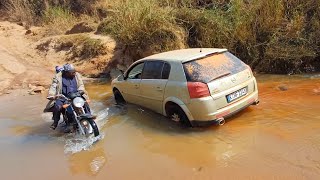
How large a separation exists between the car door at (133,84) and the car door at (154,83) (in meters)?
0.24

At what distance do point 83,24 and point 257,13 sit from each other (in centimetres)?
787

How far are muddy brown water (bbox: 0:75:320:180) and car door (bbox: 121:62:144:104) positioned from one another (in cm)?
27

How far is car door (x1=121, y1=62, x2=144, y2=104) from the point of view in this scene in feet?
30.0

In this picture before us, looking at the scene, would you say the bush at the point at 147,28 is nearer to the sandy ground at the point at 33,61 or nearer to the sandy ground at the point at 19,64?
the sandy ground at the point at 33,61

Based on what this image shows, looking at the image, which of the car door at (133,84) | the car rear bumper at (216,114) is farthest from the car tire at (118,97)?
the car rear bumper at (216,114)

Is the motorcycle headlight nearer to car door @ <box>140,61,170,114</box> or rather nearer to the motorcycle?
the motorcycle

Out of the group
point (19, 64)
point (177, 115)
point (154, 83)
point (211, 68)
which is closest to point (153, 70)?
point (154, 83)

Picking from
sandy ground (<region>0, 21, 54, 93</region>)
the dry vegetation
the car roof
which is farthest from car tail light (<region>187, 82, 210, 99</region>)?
sandy ground (<region>0, 21, 54, 93</region>)

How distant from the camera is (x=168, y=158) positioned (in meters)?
6.54

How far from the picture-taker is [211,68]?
24.7ft

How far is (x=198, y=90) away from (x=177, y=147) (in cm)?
111

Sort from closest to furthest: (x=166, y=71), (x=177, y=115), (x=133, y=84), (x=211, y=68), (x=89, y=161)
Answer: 1. (x=89, y=161)
2. (x=211, y=68)
3. (x=177, y=115)
4. (x=166, y=71)
5. (x=133, y=84)

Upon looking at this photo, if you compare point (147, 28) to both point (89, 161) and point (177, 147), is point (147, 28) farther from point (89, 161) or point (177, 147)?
point (89, 161)

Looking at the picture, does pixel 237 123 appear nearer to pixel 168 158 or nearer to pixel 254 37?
pixel 168 158
